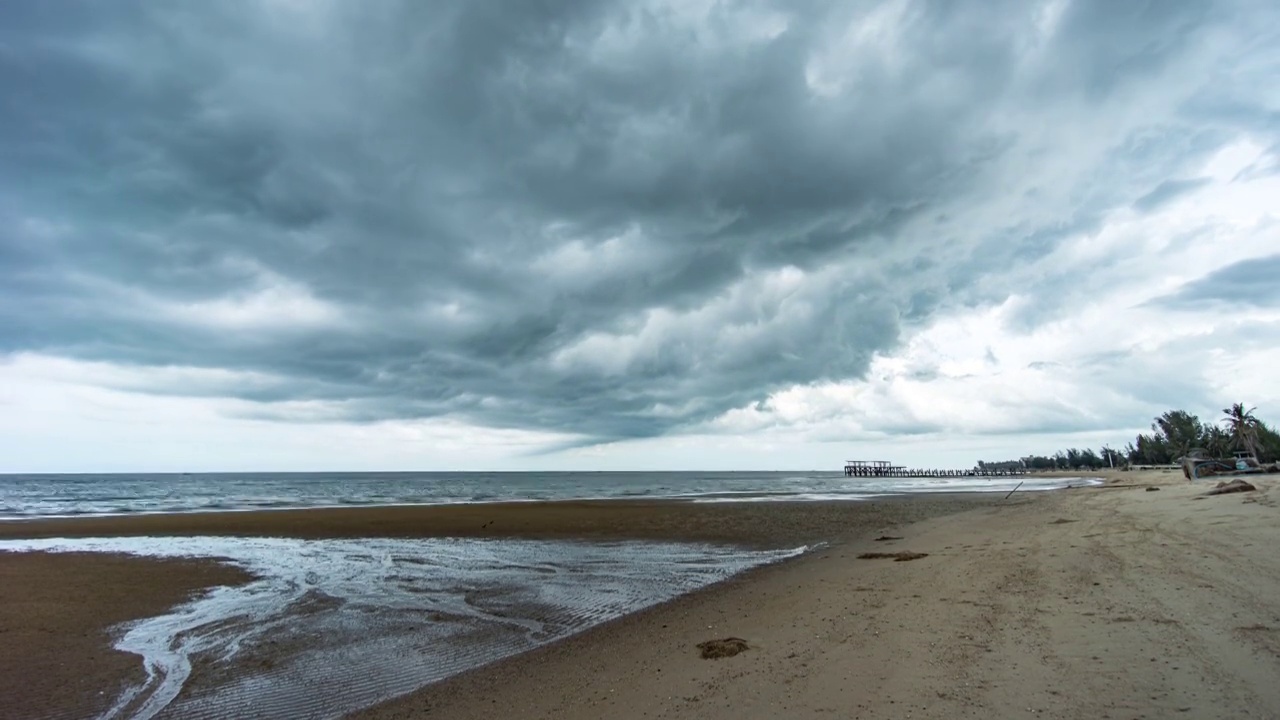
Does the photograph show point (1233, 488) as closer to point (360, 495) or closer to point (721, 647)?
point (721, 647)

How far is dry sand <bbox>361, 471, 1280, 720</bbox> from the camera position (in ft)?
18.3

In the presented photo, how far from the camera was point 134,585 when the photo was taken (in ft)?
52.4

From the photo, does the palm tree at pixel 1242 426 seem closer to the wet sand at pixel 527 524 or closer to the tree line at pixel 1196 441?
the tree line at pixel 1196 441

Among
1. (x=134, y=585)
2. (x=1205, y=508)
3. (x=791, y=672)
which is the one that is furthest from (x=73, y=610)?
(x=1205, y=508)

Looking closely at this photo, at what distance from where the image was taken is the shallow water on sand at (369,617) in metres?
8.37

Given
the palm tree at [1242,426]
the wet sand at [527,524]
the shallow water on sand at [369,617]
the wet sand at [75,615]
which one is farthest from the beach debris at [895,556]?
the palm tree at [1242,426]

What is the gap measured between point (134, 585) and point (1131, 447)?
18011 cm

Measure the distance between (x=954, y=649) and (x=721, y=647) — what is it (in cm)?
301

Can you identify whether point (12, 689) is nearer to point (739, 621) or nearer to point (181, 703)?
point (181, 703)

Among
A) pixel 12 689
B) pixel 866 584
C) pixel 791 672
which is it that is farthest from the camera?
pixel 866 584

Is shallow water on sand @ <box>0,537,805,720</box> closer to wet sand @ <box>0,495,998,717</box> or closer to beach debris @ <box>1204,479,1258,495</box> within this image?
wet sand @ <box>0,495,998,717</box>

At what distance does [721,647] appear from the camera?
28.0 feet

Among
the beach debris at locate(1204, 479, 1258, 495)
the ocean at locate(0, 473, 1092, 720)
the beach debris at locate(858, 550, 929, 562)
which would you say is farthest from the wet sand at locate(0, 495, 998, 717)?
the beach debris at locate(1204, 479, 1258, 495)

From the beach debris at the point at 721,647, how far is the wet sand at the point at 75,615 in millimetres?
8019
